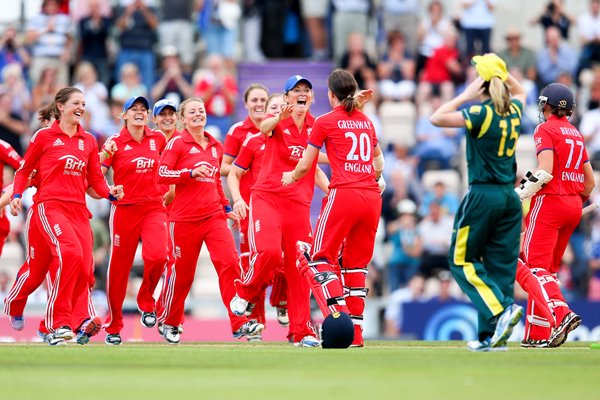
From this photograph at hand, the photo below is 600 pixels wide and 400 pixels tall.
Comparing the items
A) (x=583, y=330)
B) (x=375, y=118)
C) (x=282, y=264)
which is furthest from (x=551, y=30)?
(x=282, y=264)

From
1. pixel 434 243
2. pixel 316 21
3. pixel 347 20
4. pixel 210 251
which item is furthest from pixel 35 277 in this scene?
pixel 316 21

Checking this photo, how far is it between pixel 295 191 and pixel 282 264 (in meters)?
0.99

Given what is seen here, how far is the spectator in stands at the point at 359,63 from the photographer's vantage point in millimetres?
26453

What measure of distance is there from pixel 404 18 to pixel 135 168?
1258cm

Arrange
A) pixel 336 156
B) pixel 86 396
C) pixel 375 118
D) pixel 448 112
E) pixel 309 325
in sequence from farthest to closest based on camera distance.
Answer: pixel 375 118 < pixel 309 325 < pixel 336 156 < pixel 448 112 < pixel 86 396

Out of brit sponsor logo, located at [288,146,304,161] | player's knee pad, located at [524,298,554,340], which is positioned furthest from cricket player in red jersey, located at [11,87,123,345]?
player's knee pad, located at [524,298,554,340]

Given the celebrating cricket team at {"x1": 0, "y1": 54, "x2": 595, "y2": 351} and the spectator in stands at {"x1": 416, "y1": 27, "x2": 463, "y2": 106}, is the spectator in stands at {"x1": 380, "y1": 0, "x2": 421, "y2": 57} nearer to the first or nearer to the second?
the spectator in stands at {"x1": 416, "y1": 27, "x2": 463, "y2": 106}

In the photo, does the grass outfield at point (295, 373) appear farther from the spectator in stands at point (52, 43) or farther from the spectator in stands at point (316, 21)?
the spectator in stands at point (316, 21)

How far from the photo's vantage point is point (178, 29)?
27812 mm

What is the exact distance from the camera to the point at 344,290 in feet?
49.6

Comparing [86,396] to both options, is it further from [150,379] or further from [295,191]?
[295,191]

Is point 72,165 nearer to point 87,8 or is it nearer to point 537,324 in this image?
point 537,324

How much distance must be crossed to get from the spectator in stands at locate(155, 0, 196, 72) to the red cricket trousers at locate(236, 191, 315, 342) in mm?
12451

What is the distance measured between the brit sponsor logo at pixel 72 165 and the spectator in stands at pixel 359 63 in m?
11.3
